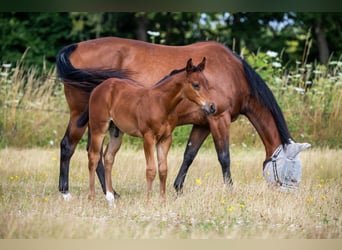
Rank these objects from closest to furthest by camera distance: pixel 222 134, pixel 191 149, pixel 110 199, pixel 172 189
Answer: pixel 110 199 < pixel 222 134 < pixel 191 149 < pixel 172 189

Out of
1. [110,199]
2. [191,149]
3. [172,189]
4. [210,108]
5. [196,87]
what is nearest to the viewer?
[210,108]

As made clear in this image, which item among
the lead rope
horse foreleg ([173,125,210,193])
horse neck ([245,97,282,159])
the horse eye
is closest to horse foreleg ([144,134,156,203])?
the horse eye

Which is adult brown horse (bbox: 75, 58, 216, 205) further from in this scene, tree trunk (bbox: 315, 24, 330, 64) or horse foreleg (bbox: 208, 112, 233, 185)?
tree trunk (bbox: 315, 24, 330, 64)

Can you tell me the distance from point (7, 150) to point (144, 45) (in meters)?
3.88

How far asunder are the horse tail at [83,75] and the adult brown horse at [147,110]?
0.44 meters

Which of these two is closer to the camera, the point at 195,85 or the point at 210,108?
the point at 210,108

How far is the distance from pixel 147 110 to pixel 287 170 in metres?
1.97

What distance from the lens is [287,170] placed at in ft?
24.4

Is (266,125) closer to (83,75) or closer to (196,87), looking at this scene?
(196,87)

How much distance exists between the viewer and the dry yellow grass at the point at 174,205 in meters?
5.34

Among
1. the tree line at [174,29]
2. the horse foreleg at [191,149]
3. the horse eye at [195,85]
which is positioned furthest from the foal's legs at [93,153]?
the tree line at [174,29]

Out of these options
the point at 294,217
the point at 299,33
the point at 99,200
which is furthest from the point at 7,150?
the point at 299,33

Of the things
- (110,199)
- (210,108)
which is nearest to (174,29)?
(110,199)

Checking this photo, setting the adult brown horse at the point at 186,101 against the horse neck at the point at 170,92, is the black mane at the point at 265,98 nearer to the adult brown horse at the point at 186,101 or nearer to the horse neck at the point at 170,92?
the adult brown horse at the point at 186,101
